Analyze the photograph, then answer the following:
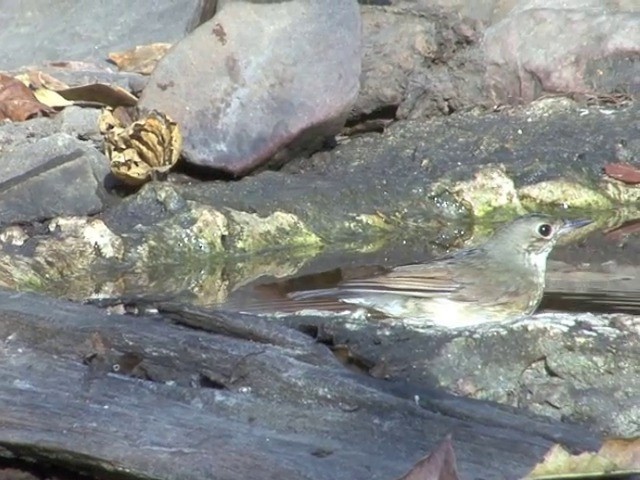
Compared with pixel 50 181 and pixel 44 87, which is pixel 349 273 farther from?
pixel 44 87

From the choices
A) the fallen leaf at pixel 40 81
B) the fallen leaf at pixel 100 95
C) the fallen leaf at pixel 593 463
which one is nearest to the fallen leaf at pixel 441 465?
the fallen leaf at pixel 593 463

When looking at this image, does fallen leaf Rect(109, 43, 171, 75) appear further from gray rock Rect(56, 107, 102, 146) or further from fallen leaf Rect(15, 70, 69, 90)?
gray rock Rect(56, 107, 102, 146)

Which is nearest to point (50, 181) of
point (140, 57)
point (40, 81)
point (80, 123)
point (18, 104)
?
point (80, 123)

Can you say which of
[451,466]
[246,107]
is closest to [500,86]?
[246,107]

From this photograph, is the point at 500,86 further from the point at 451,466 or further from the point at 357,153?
the point at 451,466

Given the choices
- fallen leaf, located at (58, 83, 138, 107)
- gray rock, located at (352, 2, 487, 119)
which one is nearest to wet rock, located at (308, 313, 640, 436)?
gray rock, located at (352, 2, 487, 119)

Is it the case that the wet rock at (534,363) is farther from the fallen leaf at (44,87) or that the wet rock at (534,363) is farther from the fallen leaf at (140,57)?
the fallen leaf at (140,57)
